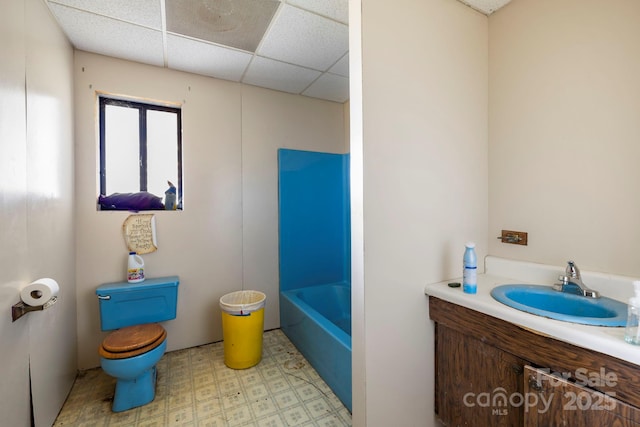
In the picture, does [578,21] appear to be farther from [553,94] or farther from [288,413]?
[288,413]

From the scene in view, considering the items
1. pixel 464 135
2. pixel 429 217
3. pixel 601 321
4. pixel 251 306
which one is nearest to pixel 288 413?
pixel 251 306

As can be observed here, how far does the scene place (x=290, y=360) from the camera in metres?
2.19

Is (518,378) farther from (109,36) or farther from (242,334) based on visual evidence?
(109,36)

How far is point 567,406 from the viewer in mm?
906

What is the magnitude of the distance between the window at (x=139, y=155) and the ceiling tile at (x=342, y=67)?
4.66ft

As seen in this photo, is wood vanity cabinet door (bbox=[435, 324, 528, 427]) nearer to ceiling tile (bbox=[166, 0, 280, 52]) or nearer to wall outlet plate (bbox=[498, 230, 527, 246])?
wall outlet plate (bbox=[498, 230, 527, 246])

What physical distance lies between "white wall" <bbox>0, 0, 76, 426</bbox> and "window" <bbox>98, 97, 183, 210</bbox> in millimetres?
273

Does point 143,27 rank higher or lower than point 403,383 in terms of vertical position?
higher

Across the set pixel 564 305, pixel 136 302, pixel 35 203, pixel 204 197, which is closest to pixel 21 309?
pixel 35 203

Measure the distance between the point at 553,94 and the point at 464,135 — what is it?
16.8 inches

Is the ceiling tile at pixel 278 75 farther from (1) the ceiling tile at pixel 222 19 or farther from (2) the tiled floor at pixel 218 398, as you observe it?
(2) the tiled floor at pixel 218 398

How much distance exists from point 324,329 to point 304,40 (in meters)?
2.06

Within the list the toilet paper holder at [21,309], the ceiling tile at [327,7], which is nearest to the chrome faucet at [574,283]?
the ceiling tile at [327,7]

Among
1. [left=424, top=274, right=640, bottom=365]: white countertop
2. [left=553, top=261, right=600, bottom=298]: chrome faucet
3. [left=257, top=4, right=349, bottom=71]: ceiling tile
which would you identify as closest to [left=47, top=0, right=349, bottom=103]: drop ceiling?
[left=257, top=4, right=349, bottom=71]: ceiling tile
